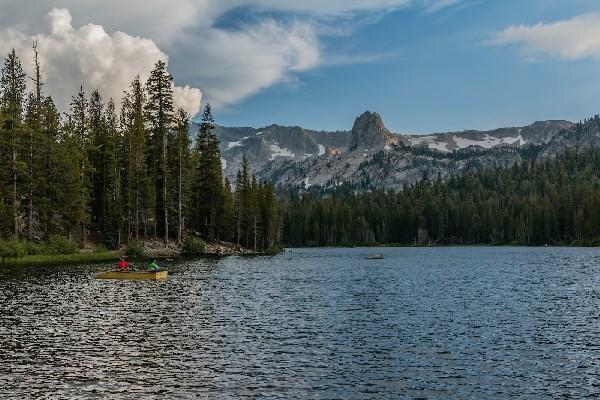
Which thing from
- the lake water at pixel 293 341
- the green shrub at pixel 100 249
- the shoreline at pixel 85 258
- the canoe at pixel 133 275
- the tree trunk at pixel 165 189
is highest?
the tree trunk at pixel 165 189

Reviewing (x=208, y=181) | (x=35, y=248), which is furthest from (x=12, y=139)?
(x=208, y=181)

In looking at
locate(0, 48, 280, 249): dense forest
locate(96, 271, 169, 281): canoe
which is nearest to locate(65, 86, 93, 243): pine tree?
locate(0, 48, 280, 249): dense forest

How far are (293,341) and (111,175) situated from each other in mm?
73464

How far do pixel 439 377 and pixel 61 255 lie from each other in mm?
69232

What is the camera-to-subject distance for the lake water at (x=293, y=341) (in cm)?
2139

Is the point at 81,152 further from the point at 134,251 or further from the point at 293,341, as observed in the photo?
the point at 293,341

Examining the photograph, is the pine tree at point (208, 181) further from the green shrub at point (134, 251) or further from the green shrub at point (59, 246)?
the green shrub at point (59, 246)

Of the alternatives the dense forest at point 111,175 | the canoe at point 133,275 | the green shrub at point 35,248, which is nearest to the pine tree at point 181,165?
the dense forest at point 111,175

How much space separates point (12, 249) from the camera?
73.5 metres

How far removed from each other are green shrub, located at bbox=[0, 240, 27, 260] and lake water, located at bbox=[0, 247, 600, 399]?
19567 mm

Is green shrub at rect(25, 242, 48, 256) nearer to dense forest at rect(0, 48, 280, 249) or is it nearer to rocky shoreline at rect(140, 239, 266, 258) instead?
dense forest at rect(0, 48, 280, 249)

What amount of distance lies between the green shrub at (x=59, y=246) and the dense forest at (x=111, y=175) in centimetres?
357

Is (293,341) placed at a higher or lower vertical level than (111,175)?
lower

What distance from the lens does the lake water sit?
21391 millimetres
